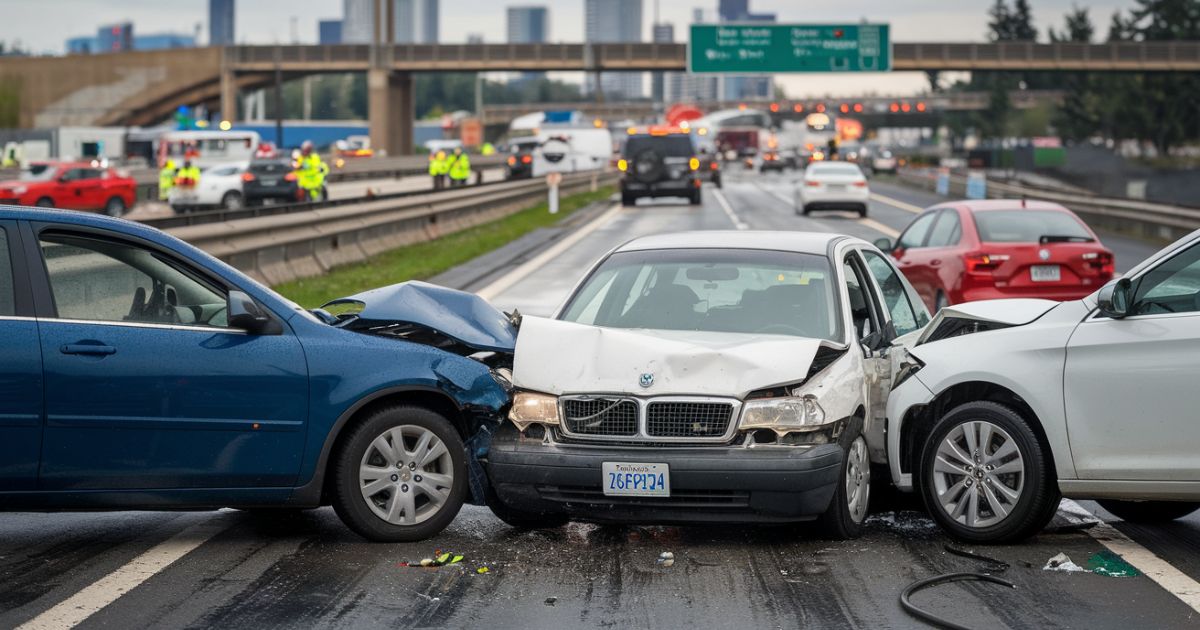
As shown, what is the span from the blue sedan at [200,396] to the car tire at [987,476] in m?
2.01

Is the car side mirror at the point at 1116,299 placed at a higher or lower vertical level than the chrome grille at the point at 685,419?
higher

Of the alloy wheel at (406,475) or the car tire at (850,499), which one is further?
the alloy wheel at (406,475)

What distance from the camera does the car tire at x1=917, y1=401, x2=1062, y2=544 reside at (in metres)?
7.28

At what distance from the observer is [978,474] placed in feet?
24.3

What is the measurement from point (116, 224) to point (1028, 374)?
4.09 meters

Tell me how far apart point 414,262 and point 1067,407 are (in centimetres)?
1869

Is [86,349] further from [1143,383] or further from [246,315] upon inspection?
[1143,383]

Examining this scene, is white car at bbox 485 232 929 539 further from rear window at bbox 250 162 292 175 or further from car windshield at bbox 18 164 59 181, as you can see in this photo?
rear window at bbox 250 162 292 175

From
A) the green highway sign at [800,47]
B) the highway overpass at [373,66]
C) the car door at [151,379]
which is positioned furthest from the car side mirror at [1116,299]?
the highway overpass at [373,66]

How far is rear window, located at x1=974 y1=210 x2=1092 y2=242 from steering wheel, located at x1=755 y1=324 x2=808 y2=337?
8.52m

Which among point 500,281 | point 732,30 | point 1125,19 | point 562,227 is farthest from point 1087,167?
point 500,281

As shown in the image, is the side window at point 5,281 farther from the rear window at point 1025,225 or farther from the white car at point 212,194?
the white car at point 212,194

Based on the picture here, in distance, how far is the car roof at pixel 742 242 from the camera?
8.45 m

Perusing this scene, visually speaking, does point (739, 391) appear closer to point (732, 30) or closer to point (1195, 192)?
point (1195, 192)
